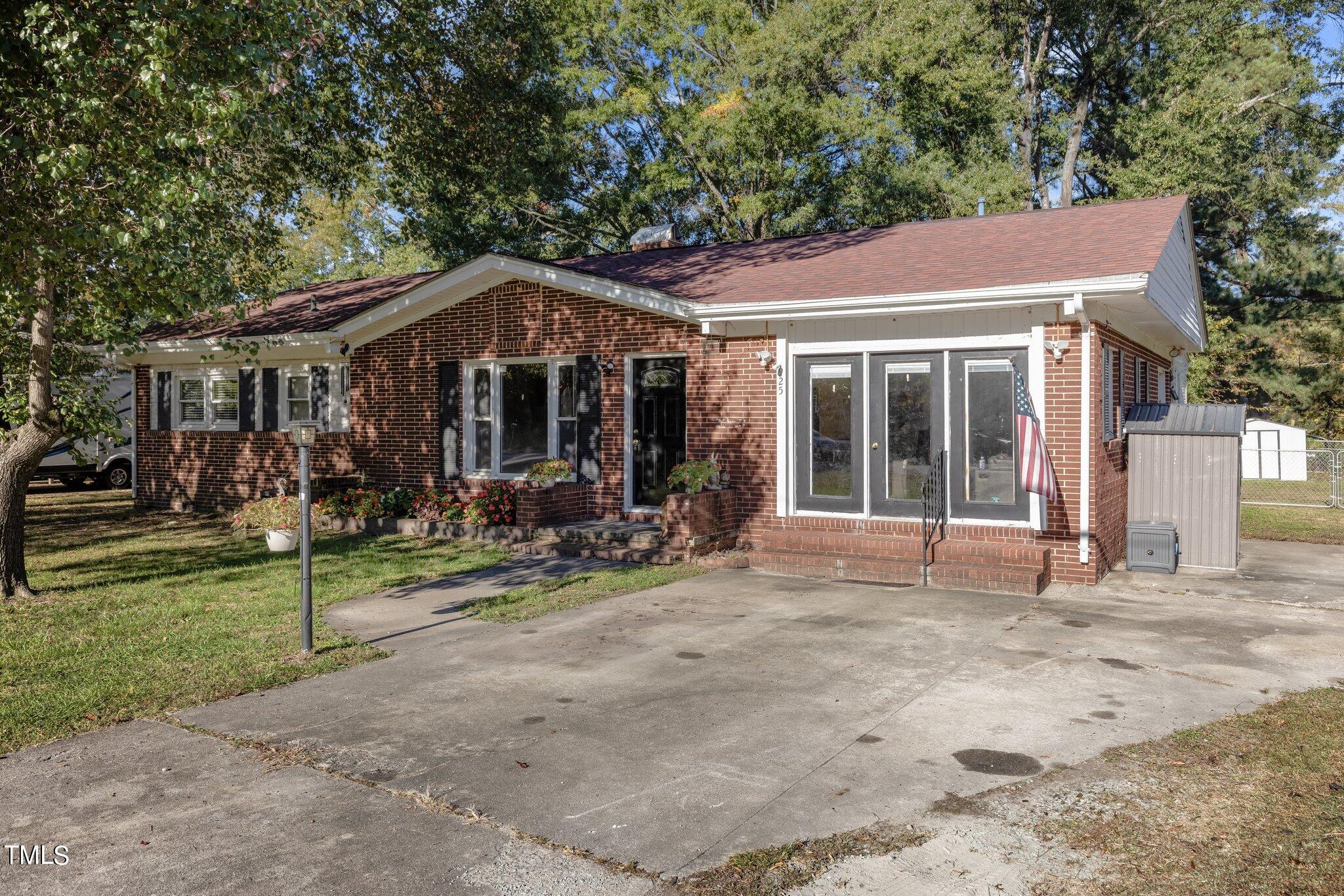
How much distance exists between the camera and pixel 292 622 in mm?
7977

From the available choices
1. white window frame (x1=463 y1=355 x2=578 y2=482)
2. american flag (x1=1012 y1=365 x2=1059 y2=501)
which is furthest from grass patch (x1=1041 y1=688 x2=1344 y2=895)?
white window frame (x1=463 y1=355 x2=578 y2=482)

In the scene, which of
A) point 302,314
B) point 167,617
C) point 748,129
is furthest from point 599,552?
point 748,129

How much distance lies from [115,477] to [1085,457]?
23.6 meters

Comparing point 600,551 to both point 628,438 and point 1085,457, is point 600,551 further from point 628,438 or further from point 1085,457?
point 1085,457

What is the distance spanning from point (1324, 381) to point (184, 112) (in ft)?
104

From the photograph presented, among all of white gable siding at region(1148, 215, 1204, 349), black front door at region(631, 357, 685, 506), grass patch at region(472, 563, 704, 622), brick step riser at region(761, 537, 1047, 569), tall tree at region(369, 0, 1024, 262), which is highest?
tall tree at region(369, 0, 1024, 262)

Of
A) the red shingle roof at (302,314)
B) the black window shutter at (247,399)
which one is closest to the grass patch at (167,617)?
the black window shutter at (247,399)

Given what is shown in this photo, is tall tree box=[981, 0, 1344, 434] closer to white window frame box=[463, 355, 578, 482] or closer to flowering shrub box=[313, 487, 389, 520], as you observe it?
white window frame box=[463, 355, 578, 482]

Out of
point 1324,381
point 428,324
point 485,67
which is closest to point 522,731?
point 428,324

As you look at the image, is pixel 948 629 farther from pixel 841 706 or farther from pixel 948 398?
pixel 948 398

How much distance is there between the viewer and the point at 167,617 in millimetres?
8180

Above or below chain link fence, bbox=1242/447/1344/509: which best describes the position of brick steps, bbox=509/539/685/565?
below

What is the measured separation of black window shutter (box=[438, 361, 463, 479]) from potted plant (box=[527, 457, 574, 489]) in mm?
1903

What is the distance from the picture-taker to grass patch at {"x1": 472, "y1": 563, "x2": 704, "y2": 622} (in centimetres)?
846
